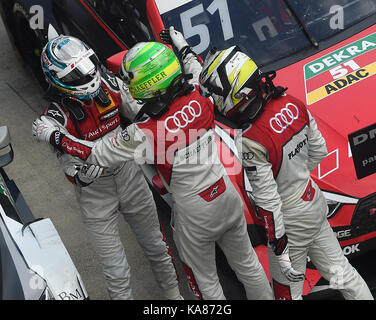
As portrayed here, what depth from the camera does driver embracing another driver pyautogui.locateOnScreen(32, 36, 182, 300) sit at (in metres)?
4.01

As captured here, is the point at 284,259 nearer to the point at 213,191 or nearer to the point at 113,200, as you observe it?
the point at 213,191

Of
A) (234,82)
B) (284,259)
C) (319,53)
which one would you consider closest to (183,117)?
(234,82)

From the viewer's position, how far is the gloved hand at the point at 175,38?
4410mm

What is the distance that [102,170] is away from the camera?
387cm

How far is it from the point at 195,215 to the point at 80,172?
71 cm

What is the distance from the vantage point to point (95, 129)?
4.14m

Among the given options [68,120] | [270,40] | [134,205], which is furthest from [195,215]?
[270,40]

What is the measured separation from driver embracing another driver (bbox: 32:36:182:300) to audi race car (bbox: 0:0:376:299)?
0.40m

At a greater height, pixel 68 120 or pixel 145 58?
pixel 145 58

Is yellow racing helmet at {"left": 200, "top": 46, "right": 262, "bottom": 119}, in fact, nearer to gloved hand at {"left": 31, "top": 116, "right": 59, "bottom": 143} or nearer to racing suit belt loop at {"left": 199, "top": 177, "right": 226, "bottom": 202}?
racing suit belt loop at {"left": 199, "top": 177, "right": 226, "bottom": 202}

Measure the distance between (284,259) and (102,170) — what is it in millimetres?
1120

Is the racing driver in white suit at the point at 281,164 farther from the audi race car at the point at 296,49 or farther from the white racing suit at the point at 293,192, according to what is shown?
the audi race car at the point at 296,49

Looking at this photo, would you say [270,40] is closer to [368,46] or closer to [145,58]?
[368,46]

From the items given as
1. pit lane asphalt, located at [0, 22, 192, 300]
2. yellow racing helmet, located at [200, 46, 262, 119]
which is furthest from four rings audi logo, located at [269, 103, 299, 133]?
pit lane asphalt, located at [0, 22, 192, 300]
